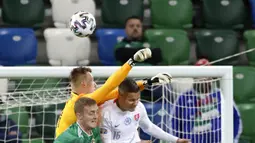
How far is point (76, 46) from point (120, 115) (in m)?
2.50

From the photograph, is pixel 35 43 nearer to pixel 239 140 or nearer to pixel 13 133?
pixel 13 133

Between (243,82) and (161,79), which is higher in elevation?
(243,82)

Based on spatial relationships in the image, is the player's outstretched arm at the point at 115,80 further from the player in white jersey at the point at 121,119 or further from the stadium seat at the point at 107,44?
the stadium seat at the point at 107,44

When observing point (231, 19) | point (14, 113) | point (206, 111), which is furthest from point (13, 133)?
point (231, 19)

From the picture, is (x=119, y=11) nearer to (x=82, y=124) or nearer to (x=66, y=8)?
(x=66, y=8)

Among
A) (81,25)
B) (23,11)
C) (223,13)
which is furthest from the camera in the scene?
(223,13)

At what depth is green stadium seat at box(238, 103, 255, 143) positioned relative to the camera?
23.2ft

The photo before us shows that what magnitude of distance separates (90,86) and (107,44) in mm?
2477

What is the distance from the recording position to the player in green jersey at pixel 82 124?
4520 millimetres

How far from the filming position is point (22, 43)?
23.9ft

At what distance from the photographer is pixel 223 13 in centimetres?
771

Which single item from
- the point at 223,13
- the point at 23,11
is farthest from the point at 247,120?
the point at 23,11

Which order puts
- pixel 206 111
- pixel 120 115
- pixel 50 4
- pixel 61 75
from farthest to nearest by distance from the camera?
pixel 50 4 → pixel 206 111 → pixel 61 75 → pixel 120 115

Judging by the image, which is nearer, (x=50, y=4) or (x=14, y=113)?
(x=14, y=113)
